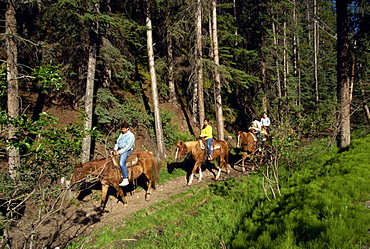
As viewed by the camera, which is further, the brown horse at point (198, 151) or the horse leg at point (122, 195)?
the brown horse at point (198, 151)

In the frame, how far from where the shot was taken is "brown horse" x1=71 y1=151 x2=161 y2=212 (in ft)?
22.8

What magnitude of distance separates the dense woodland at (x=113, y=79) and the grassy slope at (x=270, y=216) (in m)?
1.74

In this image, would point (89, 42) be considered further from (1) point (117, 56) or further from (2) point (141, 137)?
(2) point (141, 137)

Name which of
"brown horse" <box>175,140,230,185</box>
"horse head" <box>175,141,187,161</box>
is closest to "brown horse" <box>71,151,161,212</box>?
"horse head" <box>175,141,187,161</box>

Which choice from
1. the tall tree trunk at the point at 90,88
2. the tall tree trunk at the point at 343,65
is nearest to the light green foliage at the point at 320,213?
the tall tree trunk at the point at 343,65

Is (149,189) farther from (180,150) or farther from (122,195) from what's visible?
(180,150)

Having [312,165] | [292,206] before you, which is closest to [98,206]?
[292,206]

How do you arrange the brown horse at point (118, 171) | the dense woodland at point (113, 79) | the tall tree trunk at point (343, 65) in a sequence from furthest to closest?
the tall tree trunk at point (343, 65) < the brown horse at point (118, 171) < the dense woodland at point (113, 79)

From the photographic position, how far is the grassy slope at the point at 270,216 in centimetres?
→ 371

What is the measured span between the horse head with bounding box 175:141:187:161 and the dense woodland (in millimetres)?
3238

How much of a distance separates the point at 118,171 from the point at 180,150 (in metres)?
3.25

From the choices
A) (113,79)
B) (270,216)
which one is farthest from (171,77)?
(270,216)

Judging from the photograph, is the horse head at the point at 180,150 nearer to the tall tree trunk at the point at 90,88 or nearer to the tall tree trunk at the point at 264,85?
the tall tree trunk at the point at 90,88

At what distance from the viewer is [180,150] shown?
9.77 meters
